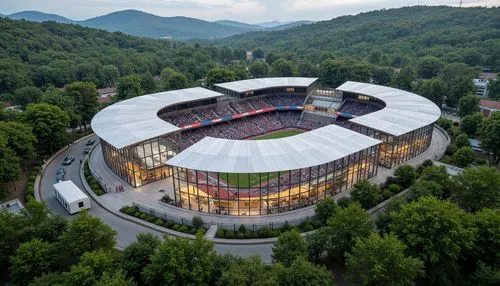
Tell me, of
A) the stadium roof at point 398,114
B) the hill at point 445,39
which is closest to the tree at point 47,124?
the stadium roof at point 398,114

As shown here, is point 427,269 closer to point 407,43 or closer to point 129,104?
point 129,104

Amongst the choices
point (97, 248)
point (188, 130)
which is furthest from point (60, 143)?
point (97, 248)

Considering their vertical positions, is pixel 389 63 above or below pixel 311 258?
above

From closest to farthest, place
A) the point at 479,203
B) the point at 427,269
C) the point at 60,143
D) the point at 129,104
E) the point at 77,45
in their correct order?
the point at 427,269
the point at 479,203
the point at 60,143
the point at 129,104
the point at 77,45

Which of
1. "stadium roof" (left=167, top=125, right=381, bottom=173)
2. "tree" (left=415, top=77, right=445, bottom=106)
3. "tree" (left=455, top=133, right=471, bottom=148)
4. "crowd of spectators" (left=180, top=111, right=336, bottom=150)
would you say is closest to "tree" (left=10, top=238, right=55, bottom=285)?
"stadium roof" (left=167, top=125, right=381, bottom=173)

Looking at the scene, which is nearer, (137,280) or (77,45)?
(137,280)

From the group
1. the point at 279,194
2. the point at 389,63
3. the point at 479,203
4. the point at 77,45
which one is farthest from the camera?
the point at 77,45

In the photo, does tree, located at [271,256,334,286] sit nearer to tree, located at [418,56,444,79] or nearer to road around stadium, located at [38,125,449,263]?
road around stadium, located at [38,125,449,263]

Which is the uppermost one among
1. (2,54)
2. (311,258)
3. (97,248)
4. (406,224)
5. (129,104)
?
(2,54)
